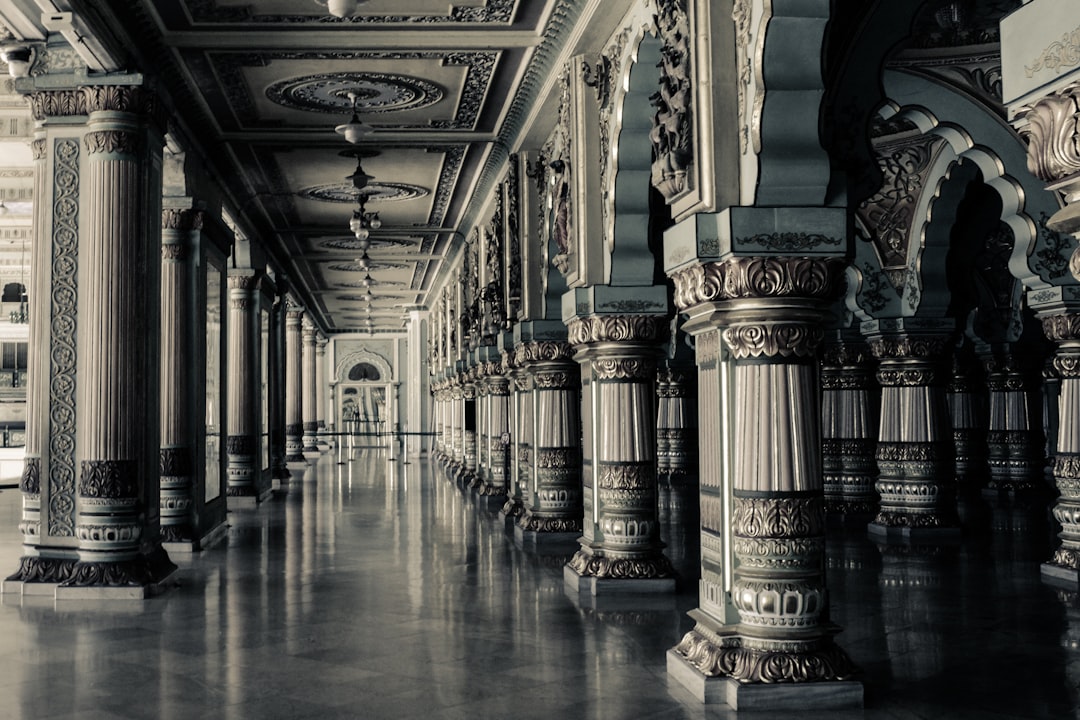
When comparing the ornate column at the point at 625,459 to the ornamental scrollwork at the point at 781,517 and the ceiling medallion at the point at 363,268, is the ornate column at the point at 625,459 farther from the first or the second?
the ceiling medallion at the point at 363,268

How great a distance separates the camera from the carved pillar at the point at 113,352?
860cm

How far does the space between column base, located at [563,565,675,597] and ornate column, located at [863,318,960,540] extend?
4.97 metres

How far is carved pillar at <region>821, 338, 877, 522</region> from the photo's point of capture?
→ 14.4 m

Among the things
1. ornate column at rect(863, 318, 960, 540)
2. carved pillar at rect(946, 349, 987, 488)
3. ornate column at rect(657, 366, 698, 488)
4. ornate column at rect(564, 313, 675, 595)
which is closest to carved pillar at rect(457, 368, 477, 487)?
ornate column at rect(657, 366, 698, 488)

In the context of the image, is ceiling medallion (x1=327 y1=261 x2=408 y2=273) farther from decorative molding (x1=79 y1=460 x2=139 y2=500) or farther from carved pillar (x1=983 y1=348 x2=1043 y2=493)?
decorative molding (x1=79 y1=460 x2=139 y2=500)

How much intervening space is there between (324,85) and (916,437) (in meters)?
7.61

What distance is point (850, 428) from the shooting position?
48.2ft

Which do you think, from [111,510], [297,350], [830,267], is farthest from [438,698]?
[297,350]

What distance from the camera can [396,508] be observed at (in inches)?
637

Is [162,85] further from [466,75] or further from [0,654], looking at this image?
[0,654]

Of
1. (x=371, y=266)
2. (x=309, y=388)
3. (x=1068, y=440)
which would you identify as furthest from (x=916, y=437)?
(x=309, y=388)

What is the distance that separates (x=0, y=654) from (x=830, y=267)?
5354 millimetres

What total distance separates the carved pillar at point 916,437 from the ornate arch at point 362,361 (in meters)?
32.6

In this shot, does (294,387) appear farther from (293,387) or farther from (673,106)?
(673,106)
